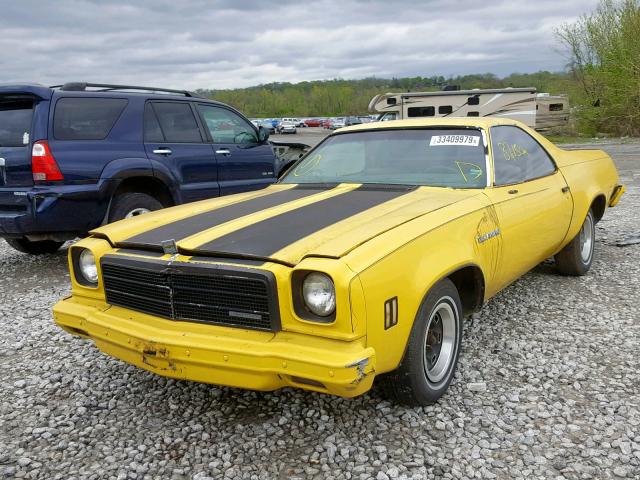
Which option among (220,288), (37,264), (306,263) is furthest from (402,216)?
(37,264)

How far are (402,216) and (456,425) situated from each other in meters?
1.11

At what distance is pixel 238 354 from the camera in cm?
251

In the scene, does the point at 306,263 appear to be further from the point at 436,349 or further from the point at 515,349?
the point at 515,349

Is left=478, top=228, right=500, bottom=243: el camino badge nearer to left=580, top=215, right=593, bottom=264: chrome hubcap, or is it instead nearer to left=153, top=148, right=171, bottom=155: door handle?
left=580, top=215, right=593, bottom=264: chrome hubcap

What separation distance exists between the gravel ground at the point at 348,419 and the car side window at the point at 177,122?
9.97 feet

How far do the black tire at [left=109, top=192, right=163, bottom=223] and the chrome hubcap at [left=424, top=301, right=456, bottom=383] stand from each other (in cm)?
386

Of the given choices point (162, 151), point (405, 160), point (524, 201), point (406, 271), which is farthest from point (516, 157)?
point (162, 151)

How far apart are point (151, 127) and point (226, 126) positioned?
3.76 feet

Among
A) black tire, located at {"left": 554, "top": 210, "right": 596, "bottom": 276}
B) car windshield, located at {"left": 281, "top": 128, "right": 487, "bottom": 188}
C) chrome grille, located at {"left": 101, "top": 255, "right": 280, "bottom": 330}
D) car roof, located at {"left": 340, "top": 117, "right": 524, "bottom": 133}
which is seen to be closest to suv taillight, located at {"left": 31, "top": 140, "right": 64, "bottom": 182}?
car windshield, located at {"left": 281, "top": 128, "right": 487, "bottom": 188}

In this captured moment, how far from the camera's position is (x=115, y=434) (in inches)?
115

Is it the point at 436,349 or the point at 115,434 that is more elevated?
the point at 436,349

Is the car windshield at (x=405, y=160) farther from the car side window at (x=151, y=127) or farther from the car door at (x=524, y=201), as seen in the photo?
the car side window at (x=151, y=127)

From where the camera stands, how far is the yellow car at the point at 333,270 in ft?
8.12

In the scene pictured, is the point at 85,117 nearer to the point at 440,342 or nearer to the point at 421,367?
the point at 440,342
